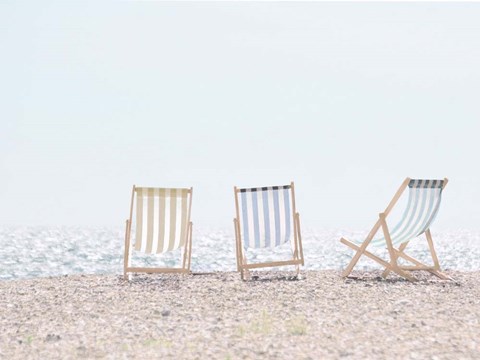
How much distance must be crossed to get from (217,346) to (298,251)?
126 inches

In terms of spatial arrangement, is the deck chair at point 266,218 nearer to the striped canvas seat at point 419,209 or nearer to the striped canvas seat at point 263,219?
the striped canvas seat at point 263,219

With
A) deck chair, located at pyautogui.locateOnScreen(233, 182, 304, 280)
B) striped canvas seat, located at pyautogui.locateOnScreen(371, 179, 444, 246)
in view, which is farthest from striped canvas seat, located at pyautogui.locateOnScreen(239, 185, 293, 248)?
striped canvas seat, located at pyautogui.locateOnScreen(371, 179, 444, 246)

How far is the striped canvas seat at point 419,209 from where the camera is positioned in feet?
26.0

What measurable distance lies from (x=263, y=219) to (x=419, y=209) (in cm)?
169

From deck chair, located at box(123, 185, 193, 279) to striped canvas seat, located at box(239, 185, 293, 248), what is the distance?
62 cm

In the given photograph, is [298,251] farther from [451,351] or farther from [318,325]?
[451,351]

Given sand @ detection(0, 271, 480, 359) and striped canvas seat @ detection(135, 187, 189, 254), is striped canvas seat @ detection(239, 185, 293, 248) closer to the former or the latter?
sand @ detection(0, 271, 480, 359)

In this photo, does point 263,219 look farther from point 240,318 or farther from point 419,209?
point 240,318

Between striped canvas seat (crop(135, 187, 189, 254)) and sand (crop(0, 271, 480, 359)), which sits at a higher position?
striped canvas seat (crop(135, 187, 189, 254))

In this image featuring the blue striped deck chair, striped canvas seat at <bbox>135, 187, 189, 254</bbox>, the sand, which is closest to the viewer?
the sand

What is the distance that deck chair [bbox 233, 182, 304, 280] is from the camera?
26.2 ft

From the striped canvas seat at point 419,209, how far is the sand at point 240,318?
0.54 m

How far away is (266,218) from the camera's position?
8016 millimetres

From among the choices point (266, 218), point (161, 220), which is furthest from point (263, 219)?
point (161, 220)
